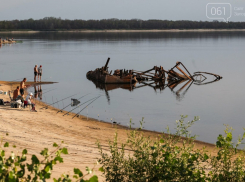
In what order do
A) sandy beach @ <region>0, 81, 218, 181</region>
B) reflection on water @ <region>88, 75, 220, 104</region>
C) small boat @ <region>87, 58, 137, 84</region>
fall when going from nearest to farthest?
1. sandy beach @ <region>0, 81, 218, 181</region>
2. reflection on water @ <region>88, 75, 220, 104</region>
3. small boat @ <region>87, 58, 137, 84</region>

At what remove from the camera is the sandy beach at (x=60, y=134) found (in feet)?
34.5

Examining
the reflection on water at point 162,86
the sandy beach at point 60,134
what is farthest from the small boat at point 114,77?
the sandy beach at point 60,134

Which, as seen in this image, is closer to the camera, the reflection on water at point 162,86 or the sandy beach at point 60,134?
the sandy beach at point 60,134

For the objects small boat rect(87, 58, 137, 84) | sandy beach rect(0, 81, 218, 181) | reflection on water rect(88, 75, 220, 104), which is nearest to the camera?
sandy beach rect(0, 81, 218, 181)

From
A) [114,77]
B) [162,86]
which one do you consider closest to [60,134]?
[114,77]

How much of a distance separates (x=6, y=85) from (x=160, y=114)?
12.4 metres

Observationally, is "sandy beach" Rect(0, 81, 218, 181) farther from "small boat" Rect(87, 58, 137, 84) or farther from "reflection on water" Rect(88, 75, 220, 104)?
"small boat" Rect(87, 58, 137, 84)

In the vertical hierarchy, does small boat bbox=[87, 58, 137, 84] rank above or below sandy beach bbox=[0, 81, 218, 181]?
above

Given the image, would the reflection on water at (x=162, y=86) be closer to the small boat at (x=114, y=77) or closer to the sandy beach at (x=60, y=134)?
the small boat at (x=114, y=77)

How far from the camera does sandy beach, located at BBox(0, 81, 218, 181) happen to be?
Answer: 10516mm

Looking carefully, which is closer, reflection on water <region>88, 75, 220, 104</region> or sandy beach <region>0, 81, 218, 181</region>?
sandy beach <region>0, 81, 218, 181</region>

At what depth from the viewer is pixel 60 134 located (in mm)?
14570

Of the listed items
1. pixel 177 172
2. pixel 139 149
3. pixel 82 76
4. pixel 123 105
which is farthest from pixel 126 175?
pixel 82 76

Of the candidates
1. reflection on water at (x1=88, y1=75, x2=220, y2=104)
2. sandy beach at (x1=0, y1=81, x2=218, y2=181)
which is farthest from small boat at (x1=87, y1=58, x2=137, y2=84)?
sandy beach at (x1=0, y1=81, x2=218, y2=181)
